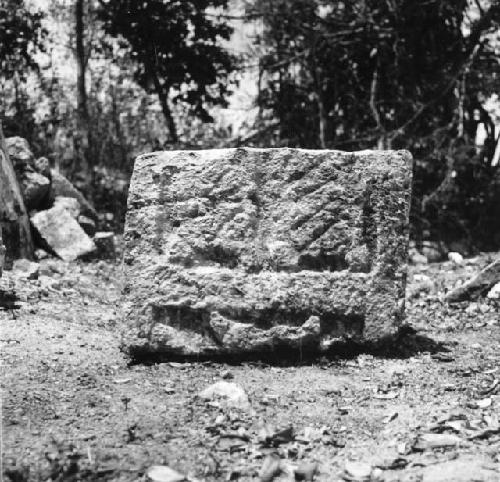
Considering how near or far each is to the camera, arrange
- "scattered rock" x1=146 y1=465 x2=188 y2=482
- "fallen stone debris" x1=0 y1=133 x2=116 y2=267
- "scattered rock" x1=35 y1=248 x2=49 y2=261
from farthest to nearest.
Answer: "scattered rock" x1=35 y1=248 x2=49 y2=261 < "fallen stone debris" x1=0 y1=133 x2=116 y2=267 < "scattered rock" x1=146 y1=465 x2=188 y2=482

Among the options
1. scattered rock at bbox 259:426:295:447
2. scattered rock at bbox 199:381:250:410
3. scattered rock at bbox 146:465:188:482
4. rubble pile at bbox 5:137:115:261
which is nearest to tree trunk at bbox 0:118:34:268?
rubble pile at bbox 5:137:115:261

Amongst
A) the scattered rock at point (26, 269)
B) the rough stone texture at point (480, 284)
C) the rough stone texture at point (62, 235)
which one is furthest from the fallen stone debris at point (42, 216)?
the rough stone texture at point (480, 284)

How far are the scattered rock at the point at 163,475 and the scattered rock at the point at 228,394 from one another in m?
0.67

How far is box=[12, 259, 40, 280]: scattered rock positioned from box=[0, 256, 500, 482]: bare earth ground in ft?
3.11

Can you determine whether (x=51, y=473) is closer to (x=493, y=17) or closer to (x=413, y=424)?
(x=413, y=424)

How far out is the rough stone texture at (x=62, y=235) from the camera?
7145mm

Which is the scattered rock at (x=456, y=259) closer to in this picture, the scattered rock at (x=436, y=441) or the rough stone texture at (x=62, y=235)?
the rough stone texture at (x=62, y=235)

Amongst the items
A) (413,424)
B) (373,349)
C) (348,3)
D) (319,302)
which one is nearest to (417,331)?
(373,349)

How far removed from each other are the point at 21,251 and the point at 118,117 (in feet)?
15.1

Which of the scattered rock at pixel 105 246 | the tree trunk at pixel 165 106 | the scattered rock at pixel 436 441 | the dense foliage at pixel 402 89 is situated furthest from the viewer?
the tree trunk at pixel 165 106

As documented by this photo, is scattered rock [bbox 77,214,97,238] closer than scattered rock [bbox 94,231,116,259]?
No

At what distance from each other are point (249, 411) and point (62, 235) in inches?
177

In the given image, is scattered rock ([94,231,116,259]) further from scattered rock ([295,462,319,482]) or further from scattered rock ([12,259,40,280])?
scattered rock ([295,462,319,482])

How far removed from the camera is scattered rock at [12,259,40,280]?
559cm
